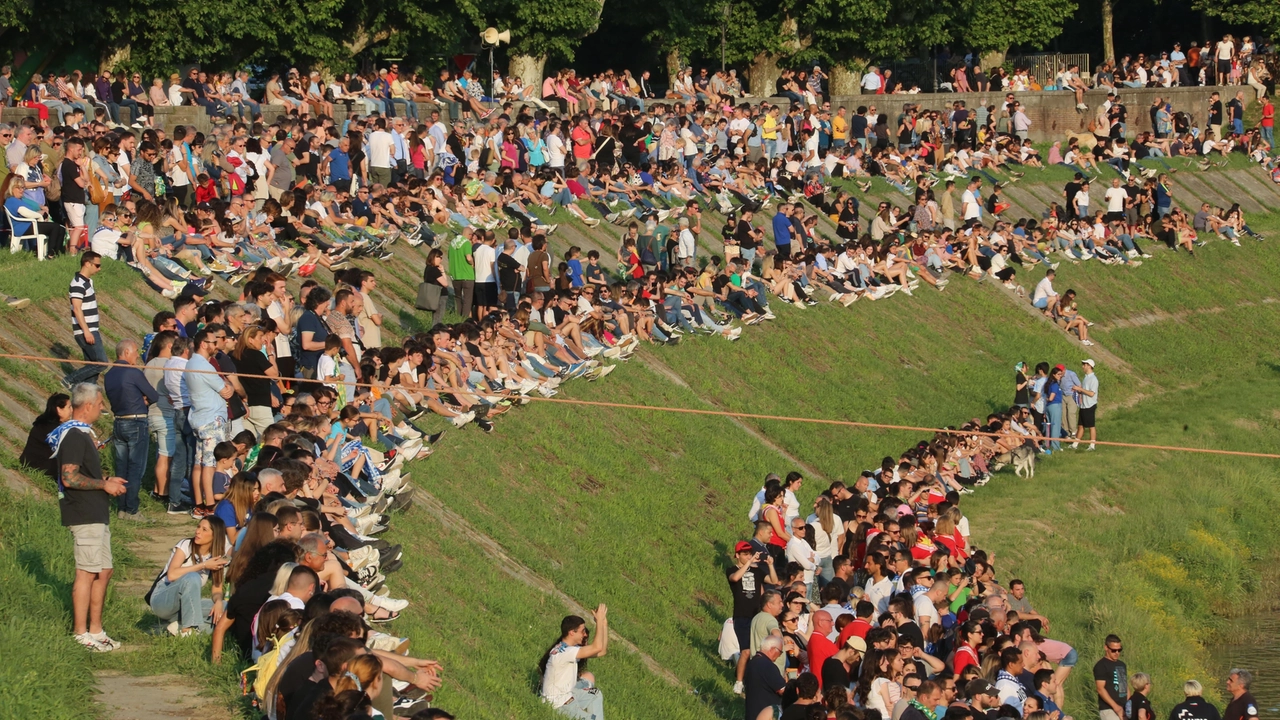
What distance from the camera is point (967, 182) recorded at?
44.0 m

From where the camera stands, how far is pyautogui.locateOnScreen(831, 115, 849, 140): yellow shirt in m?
42.9

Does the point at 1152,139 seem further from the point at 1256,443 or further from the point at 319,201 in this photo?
the point at 319,201

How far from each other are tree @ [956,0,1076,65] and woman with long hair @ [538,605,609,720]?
42.5m

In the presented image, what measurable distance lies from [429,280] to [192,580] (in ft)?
40.3

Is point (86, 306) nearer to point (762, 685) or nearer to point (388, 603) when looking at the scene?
point (388, 603)

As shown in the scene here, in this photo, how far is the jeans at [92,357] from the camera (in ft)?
57.1

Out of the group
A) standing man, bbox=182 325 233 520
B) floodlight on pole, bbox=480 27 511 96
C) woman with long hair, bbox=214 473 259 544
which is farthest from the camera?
floodlight on pole, bbox=480 27 511 96

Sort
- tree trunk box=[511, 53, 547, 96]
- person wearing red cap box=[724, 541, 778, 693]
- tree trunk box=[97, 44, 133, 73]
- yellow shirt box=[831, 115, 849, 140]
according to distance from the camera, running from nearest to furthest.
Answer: person wearing red cap box=[724, 541, 778, 693] < tree trunk box=[97, 44, 133, 73] < yellow shirt box=[831, 115, 849, 140] < tree trunk box=[511, 53, 547, 96]

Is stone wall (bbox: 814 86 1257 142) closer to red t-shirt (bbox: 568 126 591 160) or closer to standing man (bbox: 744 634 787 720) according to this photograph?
red t-shirt (bbox: 568 126 591 160)

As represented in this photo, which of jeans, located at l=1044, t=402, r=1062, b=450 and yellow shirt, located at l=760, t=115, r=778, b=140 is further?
yellow shirt, located at l=760, t=115, r=778, b=140

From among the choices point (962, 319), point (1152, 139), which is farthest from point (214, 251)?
point (1152, 139)

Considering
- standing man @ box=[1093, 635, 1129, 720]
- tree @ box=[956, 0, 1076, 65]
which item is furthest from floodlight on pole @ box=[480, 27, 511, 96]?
standing man @ box=[1093, 635, 1129, 720]

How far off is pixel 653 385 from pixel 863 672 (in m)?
11.8

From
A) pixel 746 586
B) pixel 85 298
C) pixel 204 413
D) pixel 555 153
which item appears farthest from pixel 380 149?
pixel 746 586
